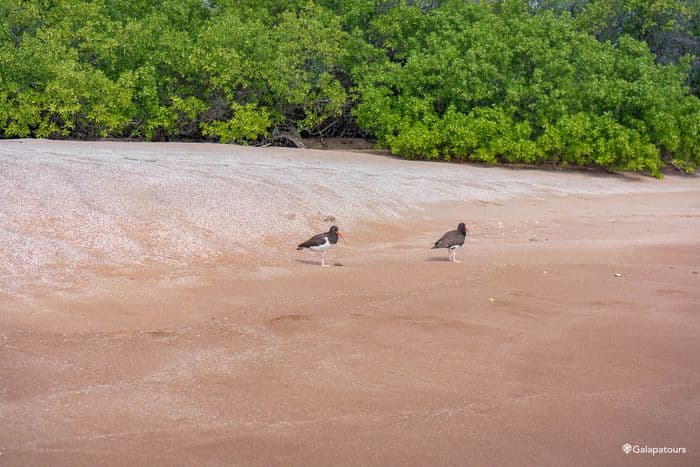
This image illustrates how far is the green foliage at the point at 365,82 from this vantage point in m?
23.7

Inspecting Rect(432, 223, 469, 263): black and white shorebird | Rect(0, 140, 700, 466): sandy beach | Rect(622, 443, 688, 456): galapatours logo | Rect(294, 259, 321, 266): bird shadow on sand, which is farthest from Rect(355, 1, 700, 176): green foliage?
Rect(622, 443, 688, 456): galapatours logo

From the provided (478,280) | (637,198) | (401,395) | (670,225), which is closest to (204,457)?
(401,395)

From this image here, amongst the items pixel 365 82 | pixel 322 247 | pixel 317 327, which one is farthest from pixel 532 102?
pixel 317 327

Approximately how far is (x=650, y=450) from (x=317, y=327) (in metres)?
3.77

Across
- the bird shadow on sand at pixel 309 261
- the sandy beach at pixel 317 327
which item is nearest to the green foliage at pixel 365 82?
the sandy beach at pixel 317 327

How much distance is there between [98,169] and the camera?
1522 centimetres

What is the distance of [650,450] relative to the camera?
18.6 ft

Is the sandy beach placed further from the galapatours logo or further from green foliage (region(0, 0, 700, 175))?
green foliage (region(0, 0, 700, 175))

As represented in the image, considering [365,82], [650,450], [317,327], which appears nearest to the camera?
[650,450]

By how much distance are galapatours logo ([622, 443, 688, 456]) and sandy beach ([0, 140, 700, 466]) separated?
47 mm

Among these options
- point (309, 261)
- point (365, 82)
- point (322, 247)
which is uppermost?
point (365, 82)

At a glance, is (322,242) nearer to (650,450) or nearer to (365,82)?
(650,450)

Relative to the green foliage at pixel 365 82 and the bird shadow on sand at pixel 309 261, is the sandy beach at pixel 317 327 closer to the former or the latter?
the bird shadow on sand at pixel 309 261

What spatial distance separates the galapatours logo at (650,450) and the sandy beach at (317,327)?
0.05m
